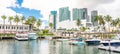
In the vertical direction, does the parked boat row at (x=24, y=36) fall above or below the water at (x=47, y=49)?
above

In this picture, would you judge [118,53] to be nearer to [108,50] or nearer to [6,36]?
[108,50]

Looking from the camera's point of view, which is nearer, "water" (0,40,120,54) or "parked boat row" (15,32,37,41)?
"water" (0,40,120,54)

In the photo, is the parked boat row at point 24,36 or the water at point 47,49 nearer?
the water at point 47,49

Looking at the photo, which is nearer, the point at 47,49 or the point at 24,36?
the point at 47,49

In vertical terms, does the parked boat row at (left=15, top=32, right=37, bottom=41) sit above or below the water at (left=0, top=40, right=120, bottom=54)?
above

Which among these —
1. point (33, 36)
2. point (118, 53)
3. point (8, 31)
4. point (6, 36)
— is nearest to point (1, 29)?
point (8, 31)

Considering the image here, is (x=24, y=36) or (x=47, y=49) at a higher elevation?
(x=24, y=36)

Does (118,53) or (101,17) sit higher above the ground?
(101,17)

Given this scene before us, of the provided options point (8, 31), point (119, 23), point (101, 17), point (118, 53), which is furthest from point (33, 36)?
point (118, 53)

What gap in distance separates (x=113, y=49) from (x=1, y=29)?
140576 mm

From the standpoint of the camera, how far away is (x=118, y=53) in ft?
234

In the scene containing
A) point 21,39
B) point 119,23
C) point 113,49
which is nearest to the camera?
point 113,49

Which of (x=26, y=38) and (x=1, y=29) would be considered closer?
(x=26, y=38)

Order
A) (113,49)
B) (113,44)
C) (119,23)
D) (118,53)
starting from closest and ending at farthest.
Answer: (118,53) < (113,49) < (113,44) < (119,23)
